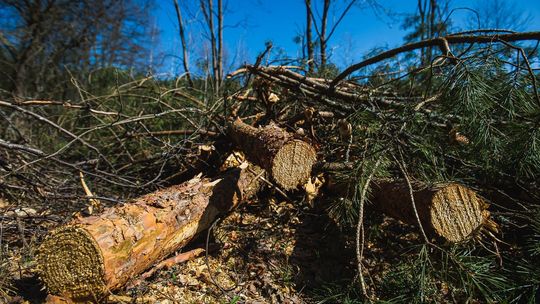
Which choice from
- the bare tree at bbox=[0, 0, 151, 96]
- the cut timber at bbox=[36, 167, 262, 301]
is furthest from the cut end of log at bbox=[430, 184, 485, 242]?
the bare tree at bbox=[0, 0, 151, 96]

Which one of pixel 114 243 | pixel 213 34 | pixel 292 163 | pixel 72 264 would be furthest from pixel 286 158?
pixel 213 34

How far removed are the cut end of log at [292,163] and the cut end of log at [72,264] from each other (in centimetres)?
91

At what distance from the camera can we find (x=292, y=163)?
6.41ft

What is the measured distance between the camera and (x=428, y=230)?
1773mm

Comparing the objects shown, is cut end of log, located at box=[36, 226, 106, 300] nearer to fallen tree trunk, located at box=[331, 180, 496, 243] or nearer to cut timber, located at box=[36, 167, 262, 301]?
cut timber, located at box=[36, 167, 262, 301]

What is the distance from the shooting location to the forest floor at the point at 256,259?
75.1 inches

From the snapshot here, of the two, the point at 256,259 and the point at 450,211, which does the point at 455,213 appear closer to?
the point at 450,211

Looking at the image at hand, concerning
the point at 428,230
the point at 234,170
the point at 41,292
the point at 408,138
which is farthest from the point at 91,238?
the point at 408,138

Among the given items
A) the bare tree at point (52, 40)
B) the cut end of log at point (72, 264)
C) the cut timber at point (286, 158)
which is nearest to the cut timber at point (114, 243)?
the cut end of log at point (72, 264)

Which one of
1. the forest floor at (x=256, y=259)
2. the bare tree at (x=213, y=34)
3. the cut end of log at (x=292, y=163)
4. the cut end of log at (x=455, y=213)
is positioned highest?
the bare tree at (x=213, y=34)

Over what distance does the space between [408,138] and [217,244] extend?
142 centimetres

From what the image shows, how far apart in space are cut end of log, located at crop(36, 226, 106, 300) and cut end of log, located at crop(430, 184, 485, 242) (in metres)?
1.51

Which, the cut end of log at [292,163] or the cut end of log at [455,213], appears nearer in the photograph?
the cut end of log at [455,213]

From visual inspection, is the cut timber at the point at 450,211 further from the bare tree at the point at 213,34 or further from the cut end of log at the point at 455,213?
the bare tree at the point at 213,34
